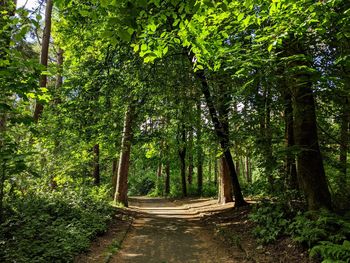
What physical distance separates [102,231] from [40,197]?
85.0 inches

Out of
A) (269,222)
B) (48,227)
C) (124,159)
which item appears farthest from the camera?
(124,159)

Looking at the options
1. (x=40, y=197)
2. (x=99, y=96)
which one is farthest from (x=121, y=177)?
(x=40, y=197)

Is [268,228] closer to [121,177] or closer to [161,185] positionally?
[121,177]

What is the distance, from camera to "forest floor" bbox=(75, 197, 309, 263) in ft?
23.2

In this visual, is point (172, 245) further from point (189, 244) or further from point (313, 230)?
point (313, 230)

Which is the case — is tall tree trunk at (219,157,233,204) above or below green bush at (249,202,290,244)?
above

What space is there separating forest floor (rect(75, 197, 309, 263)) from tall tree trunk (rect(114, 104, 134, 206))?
3621 mm

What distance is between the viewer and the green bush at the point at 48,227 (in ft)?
20.3

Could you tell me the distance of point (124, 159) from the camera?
15984 millimetres

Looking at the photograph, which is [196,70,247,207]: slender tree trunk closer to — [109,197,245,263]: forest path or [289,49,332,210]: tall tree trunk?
[109,197,245,263]: forest path

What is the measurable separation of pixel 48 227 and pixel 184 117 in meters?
8.37

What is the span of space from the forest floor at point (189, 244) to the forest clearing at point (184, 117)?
5 centimetres

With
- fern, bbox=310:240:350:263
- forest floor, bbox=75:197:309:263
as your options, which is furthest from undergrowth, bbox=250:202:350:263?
forest floor, bbox=75:197:309:263

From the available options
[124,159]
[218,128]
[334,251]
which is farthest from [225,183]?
[334,251]
